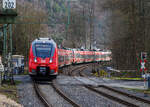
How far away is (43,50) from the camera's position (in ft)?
63.7

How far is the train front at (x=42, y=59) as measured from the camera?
62.3ft

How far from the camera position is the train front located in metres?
19.0

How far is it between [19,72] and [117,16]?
39.9ft

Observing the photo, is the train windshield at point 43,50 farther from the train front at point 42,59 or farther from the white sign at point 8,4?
the white sign at point 8,4

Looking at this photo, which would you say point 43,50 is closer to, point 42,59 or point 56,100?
point 42,59

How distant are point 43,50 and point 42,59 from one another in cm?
70

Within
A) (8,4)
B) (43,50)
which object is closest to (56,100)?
(8,4)

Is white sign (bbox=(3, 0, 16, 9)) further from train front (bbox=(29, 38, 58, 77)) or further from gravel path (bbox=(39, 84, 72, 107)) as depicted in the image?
gravel path (bbox=(39, 84, 72, 107))

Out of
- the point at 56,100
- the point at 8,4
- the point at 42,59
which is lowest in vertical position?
the point at 56,100

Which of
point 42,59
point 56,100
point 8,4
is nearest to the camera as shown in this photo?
point 56,100

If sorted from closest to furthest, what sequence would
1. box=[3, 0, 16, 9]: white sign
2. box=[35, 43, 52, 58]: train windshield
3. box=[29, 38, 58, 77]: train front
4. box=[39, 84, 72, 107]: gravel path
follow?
box=[39, 84, 72, 107]: gravel path → box=[3, 0, 16, 9]: white sign → box=[29, 38, 58, 77]: train front → box=[35, 43, 52, 58]: train windshield

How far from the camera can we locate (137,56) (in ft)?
95.5

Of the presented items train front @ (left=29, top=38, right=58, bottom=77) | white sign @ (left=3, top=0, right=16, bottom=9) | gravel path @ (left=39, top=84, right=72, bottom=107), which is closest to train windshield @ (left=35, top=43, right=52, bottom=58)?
train front @ (left=29, top=38, right=58, bottom=77)

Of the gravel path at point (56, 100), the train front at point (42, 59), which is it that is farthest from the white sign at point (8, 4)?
the gravel path at point (56, 100)
